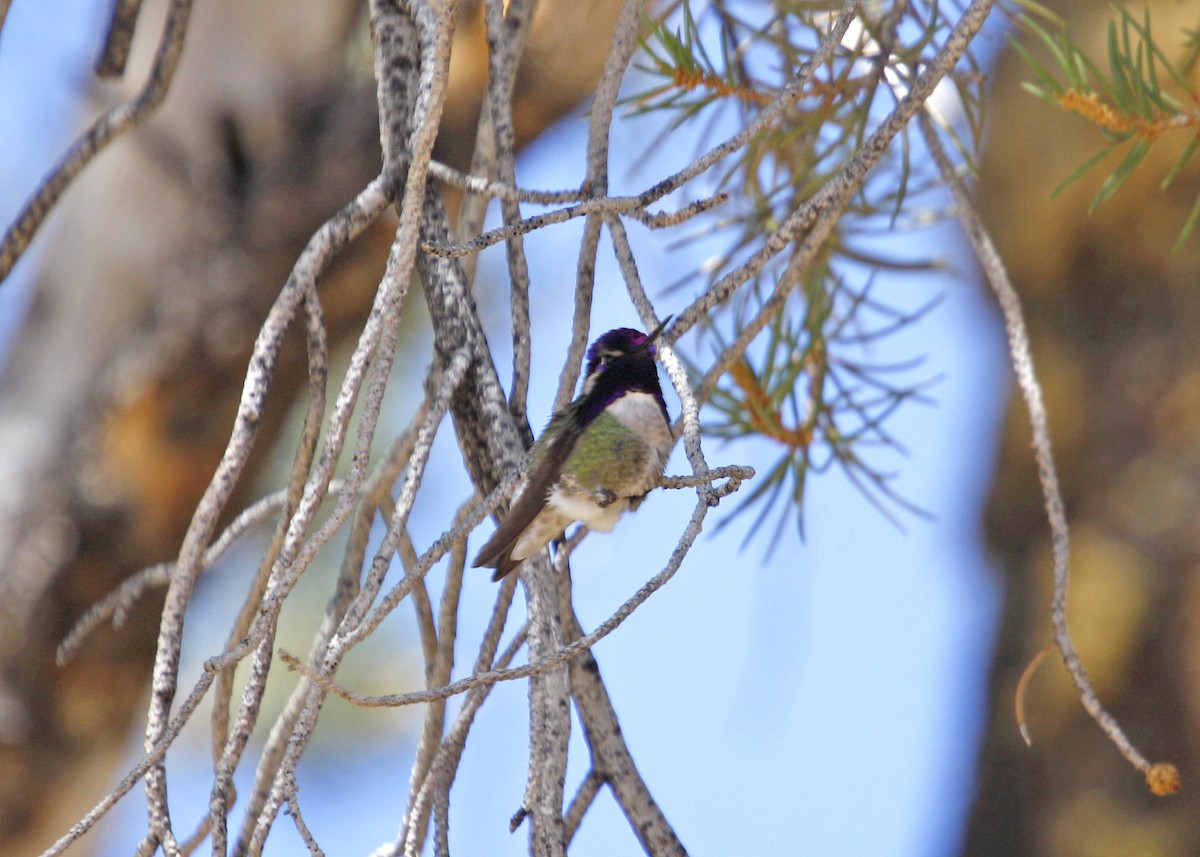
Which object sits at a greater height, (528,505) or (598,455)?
(598,455)

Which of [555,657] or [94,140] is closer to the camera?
[555,657]

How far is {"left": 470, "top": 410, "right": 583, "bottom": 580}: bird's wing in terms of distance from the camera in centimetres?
112

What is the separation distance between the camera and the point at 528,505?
114 cm

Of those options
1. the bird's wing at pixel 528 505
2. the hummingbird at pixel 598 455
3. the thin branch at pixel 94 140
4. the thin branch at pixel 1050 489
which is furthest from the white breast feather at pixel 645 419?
the thin branch at pixel 94 140

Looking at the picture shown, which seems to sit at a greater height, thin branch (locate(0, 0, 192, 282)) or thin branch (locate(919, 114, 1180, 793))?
thin branch (locate(0, 0, 192, 282))

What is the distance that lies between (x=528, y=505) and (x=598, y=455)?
0.24 meters

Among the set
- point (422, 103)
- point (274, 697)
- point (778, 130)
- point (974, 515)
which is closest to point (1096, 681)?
point (974, 515)

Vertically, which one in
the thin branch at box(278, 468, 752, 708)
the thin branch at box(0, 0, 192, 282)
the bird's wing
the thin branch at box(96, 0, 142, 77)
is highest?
the thin branch at box(96, 0, 142, 77)

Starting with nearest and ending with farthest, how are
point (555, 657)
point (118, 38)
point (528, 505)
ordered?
point (555, 657) → point (528, 505) → point (118, 38)

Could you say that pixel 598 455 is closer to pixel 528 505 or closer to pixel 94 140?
pixel 528 505

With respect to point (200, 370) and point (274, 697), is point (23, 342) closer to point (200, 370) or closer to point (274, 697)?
point (200, 370)

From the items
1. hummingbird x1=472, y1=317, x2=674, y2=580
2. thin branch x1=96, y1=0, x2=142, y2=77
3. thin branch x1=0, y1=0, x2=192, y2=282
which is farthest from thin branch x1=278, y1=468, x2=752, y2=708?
thin branch x1=96, y1=0, x2=142, y2=77

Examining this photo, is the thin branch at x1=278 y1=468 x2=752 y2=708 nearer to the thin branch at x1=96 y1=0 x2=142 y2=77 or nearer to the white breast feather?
the white breast feather

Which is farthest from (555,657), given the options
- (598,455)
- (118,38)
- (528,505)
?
(118,38)
